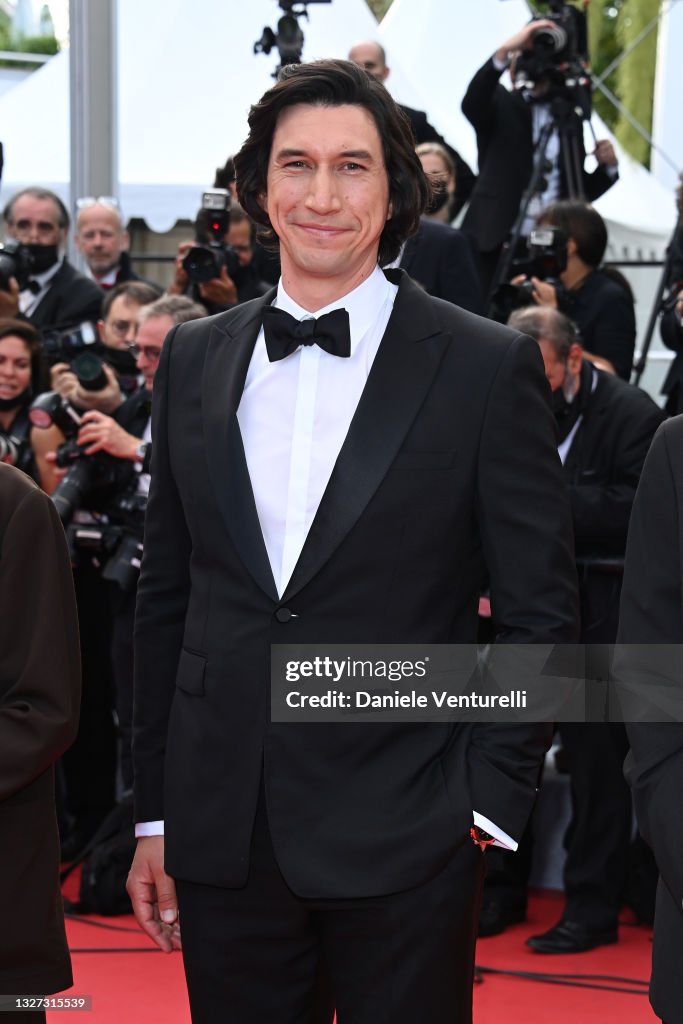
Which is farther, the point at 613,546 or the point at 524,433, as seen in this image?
the point at 613,546

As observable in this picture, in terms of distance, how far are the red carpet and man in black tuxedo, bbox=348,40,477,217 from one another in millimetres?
2867

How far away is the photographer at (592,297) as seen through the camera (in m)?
4.98

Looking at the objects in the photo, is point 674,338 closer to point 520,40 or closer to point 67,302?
point 520,40

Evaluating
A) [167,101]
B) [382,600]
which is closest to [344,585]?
[382,600]

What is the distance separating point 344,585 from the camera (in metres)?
2.00

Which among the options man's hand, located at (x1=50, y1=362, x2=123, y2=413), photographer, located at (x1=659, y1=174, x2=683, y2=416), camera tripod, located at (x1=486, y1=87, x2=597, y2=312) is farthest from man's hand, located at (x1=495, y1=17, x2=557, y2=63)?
man's hand, located at (x1=50, y1=362, x2=123, y2=413)

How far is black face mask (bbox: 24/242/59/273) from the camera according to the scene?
18.0ft

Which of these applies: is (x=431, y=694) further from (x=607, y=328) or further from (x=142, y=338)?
(x=607, y=328)

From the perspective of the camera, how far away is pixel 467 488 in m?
2.03

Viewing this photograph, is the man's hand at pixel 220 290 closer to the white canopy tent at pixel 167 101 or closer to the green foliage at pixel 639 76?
the white canopy tent at pixel 167 101

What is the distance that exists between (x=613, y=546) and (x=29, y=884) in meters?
2.48

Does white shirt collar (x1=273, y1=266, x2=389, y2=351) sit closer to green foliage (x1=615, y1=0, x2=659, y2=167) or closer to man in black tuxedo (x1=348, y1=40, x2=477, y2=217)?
man in black tuxedo (x1=348, y1=40, x2=477, y2=217)

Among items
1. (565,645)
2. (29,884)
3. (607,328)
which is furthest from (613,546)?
(29,884)

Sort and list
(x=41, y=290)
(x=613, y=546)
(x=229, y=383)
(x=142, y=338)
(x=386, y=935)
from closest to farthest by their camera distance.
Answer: (x=386, y=935) < (x=229, y=383) < (x=613, y=546) < (x=142, y=338) < (x=41, y=290)
